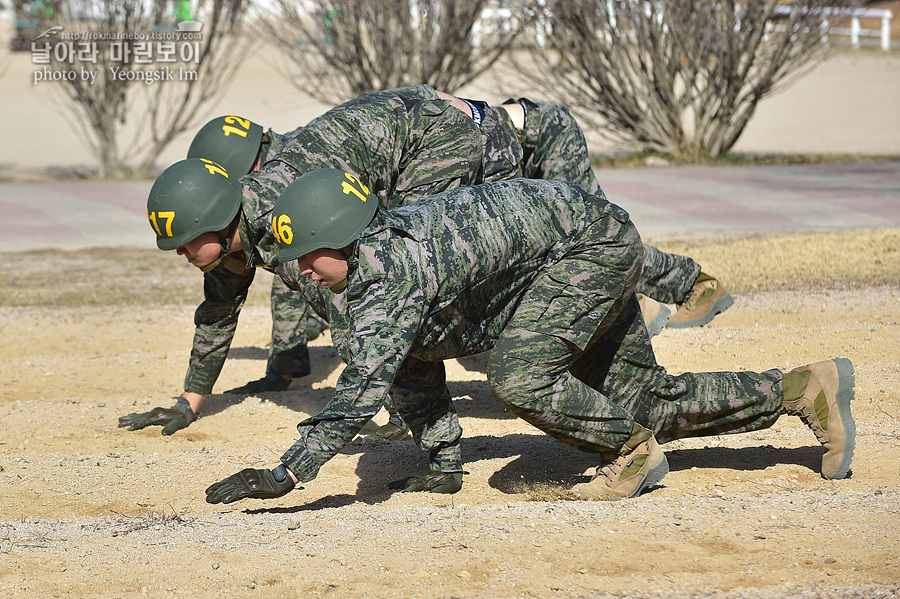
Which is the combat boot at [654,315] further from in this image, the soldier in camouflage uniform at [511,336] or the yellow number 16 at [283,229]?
the yellow number 16 at [283,229]

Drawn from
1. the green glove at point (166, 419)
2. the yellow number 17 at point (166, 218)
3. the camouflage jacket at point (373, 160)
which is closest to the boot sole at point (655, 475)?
the camouflage jacket at point (373, 160)

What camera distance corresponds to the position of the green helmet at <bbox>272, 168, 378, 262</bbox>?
338 centimetres

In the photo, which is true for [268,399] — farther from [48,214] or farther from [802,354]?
[48,214]

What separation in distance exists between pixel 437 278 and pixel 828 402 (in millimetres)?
1640

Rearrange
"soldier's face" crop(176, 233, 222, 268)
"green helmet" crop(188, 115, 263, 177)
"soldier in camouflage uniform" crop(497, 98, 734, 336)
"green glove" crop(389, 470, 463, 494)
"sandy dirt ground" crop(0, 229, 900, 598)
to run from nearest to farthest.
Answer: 1. "sandy dirt ground" crop(0, 229, 900, 598)
2. "green glove" crop(389, 470, 463, 494)
3. "soldier's face" crop(176, 233, 222, 268)
4. "green helmet" crop(188, 115, 263, 177)
5. "soldier in camouflage uniform" crop(497, 98, 734, 336)

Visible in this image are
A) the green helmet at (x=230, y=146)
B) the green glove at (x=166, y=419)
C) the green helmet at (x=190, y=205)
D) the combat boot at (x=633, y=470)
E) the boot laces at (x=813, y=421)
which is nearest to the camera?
the combat boot at (x=633, y=470)

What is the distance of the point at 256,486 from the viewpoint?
3436 mm

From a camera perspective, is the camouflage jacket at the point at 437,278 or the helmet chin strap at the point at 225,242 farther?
the helmet chin strap at the point at 225,242

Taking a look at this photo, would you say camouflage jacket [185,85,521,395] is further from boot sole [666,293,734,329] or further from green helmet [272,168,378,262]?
boot sole [666,293,734,329]

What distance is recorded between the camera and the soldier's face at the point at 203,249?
445 centimetres

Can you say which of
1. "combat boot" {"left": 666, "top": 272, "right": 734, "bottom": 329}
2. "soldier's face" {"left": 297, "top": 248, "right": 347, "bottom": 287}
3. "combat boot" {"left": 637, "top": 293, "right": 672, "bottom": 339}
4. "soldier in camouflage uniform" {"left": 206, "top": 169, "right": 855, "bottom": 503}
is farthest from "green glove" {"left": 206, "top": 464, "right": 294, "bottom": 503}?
"combat boot" {"left": 666, "top": 272, "right": 734, "bottom": 329}

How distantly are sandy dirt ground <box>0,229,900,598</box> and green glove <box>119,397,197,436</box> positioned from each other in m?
0.06

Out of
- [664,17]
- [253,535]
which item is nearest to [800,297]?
[253,535]

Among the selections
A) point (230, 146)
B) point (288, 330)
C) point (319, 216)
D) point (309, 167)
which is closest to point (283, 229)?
point (319, 216)
